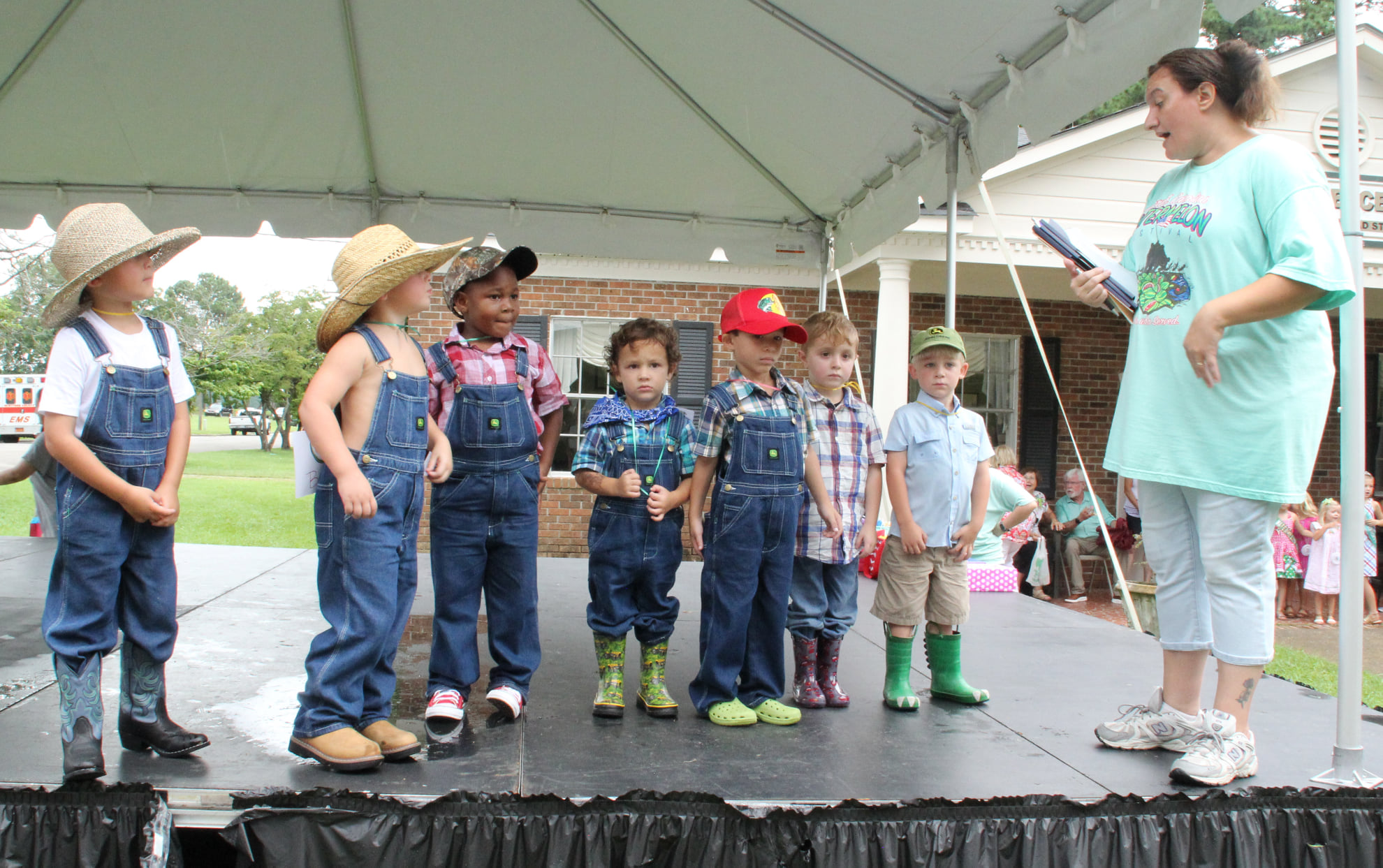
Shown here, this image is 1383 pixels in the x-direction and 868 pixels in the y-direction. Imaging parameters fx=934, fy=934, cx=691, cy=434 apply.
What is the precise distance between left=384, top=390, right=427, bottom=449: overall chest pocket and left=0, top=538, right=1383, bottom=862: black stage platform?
0.82 m

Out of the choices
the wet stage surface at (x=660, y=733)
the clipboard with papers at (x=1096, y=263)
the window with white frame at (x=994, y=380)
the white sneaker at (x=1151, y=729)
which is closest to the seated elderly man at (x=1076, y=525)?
the window with white frame at (x=994, y=380)

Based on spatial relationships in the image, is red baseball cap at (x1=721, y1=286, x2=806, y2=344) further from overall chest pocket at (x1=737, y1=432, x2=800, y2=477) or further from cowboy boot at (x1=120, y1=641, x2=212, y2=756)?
cowboy boot at (x1=120, y1=641, x2=212, y2=756)

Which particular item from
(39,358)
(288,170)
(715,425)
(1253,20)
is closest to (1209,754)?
(715,425)

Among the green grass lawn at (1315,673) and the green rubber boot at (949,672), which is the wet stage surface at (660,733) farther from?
the green grass lawn at (1315,673)

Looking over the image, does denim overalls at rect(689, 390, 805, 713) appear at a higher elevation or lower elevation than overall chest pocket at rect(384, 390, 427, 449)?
lower

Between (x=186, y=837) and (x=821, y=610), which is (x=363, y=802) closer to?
(x=186, y=837)

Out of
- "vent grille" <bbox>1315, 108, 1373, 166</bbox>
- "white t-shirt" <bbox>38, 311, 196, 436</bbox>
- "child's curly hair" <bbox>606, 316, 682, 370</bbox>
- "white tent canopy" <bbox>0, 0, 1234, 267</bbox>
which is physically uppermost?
"vent grille" <bbox>1315, 108, 1373, 166</bbox>

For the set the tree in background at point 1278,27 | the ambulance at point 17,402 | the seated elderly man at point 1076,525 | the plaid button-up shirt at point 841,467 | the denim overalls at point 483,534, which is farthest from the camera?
the tree in background at point 1278,27

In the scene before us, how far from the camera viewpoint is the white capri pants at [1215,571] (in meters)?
2.26

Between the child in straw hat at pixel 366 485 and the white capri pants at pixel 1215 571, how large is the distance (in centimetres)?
195

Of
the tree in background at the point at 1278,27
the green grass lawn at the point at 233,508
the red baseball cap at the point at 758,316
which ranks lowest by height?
the green grass lawn at the point at 233,508

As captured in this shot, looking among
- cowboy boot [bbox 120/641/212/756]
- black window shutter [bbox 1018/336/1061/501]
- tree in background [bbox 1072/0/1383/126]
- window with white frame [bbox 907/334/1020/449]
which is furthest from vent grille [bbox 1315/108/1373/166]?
tree in background [bbox 1072/0/1383/126]

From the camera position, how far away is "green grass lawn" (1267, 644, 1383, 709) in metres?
5.65

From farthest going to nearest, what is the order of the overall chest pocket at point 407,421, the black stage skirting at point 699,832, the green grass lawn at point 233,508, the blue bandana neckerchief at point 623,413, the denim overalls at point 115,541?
1. the green grass lawn at point 233,508
2. the blue bandana neckerchief at point 623,413
3. the overall chest pocket at point 407,421
4. the denim overalls at point 115,541
5. the black stage skirting at point 699,832
